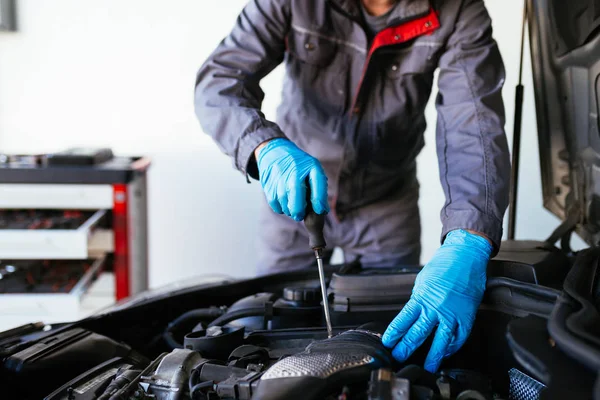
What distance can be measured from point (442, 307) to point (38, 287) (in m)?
1.63

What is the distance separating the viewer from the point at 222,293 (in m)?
1.23

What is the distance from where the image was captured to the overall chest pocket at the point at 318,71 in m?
1.36

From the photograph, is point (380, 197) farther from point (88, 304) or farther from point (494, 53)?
point (88, 304)

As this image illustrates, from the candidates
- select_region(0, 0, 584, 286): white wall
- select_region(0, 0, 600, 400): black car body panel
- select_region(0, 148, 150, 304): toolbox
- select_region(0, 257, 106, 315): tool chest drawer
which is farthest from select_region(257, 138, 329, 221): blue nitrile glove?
select_region(0, 0, 584, 286): white wall

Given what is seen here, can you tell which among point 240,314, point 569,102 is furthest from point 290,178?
point 569,102

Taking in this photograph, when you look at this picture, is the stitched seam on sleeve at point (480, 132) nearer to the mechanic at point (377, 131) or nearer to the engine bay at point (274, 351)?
the mechanic at point (377, 131)

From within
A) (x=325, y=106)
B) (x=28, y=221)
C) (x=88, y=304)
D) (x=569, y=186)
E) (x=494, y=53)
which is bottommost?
(x=88, y=304)

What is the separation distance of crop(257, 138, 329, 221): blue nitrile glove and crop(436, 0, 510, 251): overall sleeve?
27cm

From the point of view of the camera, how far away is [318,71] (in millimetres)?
1418

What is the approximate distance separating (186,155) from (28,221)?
0.83 m

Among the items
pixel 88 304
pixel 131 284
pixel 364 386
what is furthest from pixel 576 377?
pixel 88 304

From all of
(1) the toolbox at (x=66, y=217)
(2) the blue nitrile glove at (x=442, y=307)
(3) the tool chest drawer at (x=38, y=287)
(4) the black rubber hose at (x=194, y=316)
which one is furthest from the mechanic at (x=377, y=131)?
(3) the tool chest drawer at (x=38, y=287)

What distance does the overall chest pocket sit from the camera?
1.36 metres

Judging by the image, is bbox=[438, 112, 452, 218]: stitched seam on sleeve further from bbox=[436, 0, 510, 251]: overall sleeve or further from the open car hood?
the open car hood
